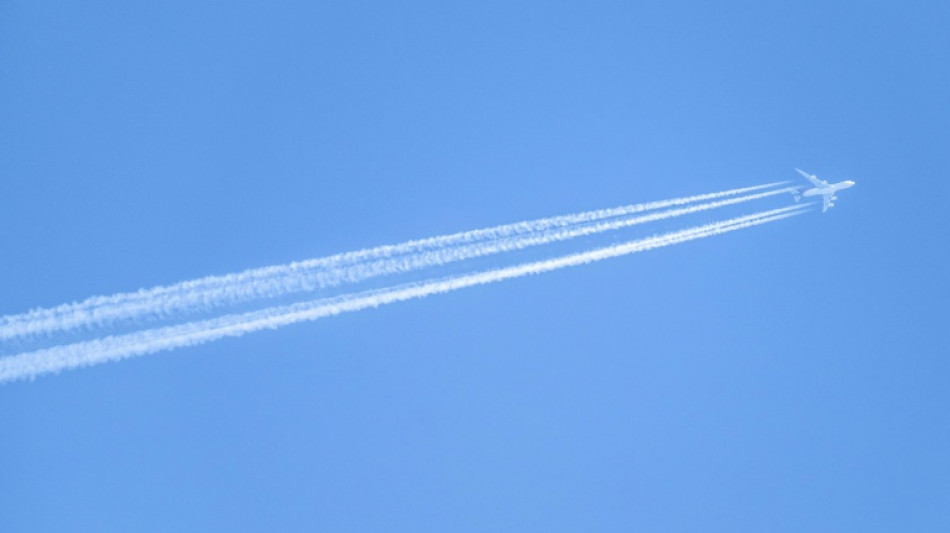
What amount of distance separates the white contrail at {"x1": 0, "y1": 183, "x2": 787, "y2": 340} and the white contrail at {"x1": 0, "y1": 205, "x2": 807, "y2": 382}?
1.08 ft

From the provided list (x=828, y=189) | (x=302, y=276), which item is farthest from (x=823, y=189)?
(x=302, y=276)

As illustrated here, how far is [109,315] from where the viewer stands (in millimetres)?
13039

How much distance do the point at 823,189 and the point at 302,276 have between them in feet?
47.6

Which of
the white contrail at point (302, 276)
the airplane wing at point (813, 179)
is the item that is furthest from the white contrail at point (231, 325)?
the airplane wing at point (813, 179)

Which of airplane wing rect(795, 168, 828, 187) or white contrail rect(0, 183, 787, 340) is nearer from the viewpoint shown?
white contrail rect(0, 183, 787, 340)

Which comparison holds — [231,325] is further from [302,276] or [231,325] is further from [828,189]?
[828,189]

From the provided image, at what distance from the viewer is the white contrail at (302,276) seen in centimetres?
1294

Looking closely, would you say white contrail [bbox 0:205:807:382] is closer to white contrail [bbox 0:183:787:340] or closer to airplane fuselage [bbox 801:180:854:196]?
white contrail [bbox 0:183:787:340]

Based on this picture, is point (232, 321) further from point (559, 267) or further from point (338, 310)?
point (559, 267)

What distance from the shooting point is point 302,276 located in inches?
574

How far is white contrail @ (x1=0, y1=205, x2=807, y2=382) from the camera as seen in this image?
1241 cm

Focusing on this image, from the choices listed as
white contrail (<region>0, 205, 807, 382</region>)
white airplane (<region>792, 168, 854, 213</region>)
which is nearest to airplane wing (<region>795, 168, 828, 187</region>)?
white airplane (<region>792, 168, 854, 213</region>)

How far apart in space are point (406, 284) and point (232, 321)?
3.27 metres

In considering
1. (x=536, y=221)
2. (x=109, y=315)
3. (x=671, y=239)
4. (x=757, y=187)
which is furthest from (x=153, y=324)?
(x=757, y=187)
